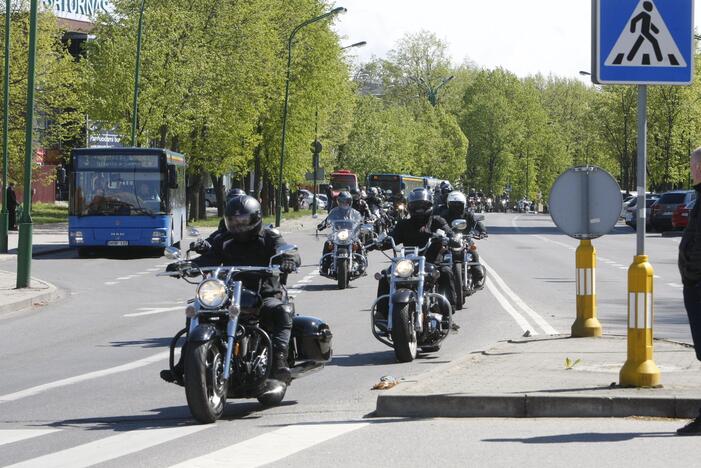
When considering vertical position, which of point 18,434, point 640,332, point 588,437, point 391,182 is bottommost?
point 18,434

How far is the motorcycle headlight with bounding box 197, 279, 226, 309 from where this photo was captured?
29.6ft

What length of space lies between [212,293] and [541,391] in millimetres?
2374

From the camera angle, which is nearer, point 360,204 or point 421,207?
point 421,207

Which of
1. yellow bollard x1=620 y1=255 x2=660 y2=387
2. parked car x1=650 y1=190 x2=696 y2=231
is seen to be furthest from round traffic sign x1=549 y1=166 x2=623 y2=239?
parked car x1=650 y1=190 x2=696 y2=231

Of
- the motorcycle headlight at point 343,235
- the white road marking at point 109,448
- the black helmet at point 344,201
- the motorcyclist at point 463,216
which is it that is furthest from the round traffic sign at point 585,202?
the black helmet at point 344,201

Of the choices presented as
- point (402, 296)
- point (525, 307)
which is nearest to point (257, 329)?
point (402, 296)

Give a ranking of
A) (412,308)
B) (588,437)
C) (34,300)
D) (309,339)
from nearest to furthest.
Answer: (588,437)
(309,339)
(412,308)
(34,300)

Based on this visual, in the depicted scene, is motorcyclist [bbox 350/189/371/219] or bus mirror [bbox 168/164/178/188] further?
bus mirror [bbox 168/164/178/188]

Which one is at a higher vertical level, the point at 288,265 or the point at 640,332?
the point at 288,265

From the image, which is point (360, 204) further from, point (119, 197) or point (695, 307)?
point (695, 307)

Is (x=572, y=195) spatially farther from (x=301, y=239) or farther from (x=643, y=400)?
(x=301, y=239)

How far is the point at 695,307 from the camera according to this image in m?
8.64

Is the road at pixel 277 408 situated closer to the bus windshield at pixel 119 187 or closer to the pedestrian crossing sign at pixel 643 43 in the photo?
the pedestrian crossing sign at pixel 643 43

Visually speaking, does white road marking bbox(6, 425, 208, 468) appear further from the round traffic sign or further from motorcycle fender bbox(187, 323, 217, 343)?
the round traffic sign
